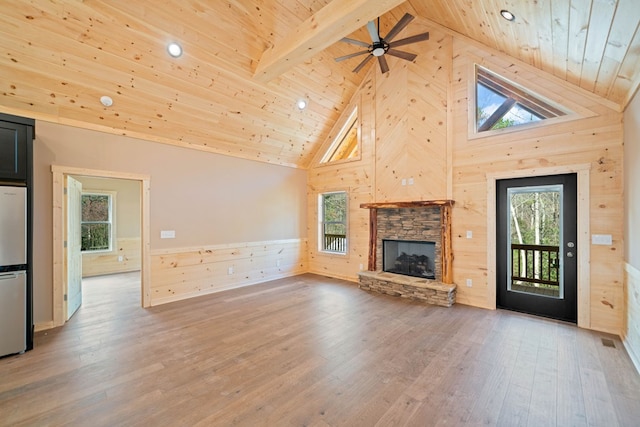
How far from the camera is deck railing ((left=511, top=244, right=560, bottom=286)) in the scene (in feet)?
12.6

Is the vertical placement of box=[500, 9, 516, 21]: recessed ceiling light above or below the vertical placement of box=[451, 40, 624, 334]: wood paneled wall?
above

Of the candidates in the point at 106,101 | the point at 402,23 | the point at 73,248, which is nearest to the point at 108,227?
the point at 73,248

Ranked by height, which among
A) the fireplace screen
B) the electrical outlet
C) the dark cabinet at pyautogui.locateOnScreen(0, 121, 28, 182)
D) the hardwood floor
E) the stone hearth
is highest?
the dark cabinet at pyautogui.locateOnScreen(0, 121, 28, 182)

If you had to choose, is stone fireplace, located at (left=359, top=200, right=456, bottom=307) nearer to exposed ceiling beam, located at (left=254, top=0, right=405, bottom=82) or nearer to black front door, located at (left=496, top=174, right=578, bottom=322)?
black front door, located at (left=496, top=174, right=578, bottom=322)

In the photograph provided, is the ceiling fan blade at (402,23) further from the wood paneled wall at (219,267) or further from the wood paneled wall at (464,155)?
the wood paneled wall at (219,267)

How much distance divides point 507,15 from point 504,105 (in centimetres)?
145

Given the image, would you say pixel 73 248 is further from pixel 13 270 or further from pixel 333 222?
pixel 333 222

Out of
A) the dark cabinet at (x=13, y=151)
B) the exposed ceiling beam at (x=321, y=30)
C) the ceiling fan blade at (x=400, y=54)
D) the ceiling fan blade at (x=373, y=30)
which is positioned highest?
the ceiling fan blade at (x=373, y=30)

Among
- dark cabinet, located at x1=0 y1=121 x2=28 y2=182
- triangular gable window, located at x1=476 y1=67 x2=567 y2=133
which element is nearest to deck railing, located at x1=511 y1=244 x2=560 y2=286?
triangular gable window, located at x1=476 y1=67 x2=567 y2=133

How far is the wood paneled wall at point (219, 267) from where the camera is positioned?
15.2 ft

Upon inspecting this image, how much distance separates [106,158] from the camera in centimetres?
409

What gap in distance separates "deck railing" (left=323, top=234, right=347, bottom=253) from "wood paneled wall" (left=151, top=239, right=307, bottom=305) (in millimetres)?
636

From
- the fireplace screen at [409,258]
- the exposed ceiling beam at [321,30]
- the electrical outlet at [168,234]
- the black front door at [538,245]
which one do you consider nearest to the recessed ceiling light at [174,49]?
the exposed ceiling beam at [321,30]

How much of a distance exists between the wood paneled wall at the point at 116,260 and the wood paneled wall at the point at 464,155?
5.26 m
